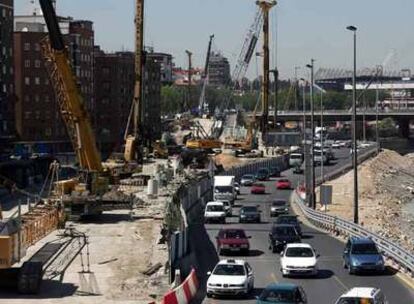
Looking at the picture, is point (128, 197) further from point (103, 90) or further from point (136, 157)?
point (103, 90)

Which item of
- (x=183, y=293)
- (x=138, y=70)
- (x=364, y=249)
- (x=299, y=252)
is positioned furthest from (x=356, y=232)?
(x=138, y=70)

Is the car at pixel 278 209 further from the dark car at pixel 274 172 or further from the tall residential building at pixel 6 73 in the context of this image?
the tall residential building at pixel 6 73

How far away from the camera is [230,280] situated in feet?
98.8

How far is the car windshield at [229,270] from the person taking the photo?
30719 mm

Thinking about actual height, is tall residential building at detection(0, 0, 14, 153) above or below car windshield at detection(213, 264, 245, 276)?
above

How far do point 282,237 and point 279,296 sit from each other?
18078 mm

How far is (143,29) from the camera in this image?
104 metres

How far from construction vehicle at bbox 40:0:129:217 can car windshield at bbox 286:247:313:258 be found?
527 inches

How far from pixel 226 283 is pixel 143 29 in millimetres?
76785

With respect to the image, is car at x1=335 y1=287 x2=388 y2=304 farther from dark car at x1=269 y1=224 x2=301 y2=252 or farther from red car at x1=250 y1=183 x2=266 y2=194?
red car at x1=250 y1=183 x2=266 y2=194

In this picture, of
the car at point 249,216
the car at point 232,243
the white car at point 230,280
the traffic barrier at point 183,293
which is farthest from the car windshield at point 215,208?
the traffic barrier at point 183,293

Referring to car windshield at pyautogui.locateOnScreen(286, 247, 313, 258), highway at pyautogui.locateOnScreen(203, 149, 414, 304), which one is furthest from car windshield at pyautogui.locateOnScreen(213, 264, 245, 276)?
car windshield at pyautogui.locateOnScreen(286, 247, 313, 258)

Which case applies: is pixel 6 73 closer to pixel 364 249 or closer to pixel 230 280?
pixel 364 249

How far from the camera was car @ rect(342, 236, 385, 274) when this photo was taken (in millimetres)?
35312
